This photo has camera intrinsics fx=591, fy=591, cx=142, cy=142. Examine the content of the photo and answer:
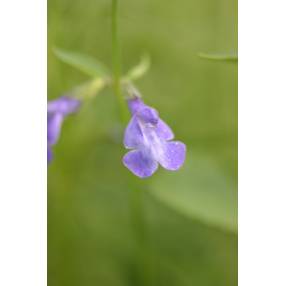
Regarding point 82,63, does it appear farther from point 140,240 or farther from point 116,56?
point 140,240

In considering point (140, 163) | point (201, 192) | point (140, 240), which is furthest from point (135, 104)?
point (140, 240)

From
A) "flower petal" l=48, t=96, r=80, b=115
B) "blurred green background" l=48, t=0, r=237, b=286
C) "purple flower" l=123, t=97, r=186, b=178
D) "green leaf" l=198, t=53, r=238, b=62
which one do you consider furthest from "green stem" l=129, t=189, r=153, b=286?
"green leaf" l=198, t=53, r=238, b=62

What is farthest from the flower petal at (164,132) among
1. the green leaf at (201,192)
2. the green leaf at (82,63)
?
the green leaf at (201,192)

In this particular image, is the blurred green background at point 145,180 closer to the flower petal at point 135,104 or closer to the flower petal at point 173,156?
the flower petal at point 135,104

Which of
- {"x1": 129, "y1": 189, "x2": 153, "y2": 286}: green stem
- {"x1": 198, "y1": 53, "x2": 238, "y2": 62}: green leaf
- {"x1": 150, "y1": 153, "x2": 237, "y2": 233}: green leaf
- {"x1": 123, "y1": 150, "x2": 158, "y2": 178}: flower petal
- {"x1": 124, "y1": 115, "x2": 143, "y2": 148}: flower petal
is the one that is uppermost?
{"x1": 198, "y1": 53, "x2": 238, "y2": 62}: green leaf

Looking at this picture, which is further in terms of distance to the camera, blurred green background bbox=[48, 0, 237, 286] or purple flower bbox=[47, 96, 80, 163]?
blurred green background bbox=[48, 0, 237, 286]

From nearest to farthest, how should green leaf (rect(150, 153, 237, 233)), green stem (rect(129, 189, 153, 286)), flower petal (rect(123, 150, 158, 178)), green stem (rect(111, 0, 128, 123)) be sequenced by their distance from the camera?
flower petal (rect(123, 150, 158, 178)) → green stem (rect(111, 0, 128, 123)) → green leaf (rect(150, 153, 237, 233)) → green stem (rect(129, 189, 153, 286))

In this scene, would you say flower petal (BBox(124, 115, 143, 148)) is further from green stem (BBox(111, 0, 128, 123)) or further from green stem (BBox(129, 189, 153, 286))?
green stem (BBox(129, 189, 153, 286))
